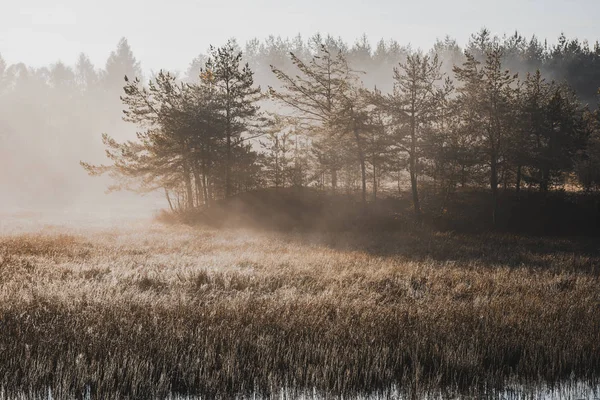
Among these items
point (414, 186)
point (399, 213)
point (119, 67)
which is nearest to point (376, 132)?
point (414, 186)

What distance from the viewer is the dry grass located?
4.63m

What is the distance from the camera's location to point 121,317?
21.0 feet

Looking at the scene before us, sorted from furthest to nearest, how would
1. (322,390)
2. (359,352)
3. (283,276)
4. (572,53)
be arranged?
(572,53) → (283,276) → (359,352) → (322,390)

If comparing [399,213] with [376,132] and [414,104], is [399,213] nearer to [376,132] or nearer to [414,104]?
[376,132]

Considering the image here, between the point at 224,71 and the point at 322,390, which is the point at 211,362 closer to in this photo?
the point at 322,390

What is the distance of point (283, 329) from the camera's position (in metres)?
6.29

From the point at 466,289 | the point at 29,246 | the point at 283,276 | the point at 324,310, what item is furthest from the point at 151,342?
the point at 29,246

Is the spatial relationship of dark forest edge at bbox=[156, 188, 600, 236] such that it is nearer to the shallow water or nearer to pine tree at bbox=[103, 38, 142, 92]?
the shallow water

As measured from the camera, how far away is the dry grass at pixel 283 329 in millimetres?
4633

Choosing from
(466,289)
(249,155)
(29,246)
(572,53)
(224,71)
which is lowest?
(466,289)

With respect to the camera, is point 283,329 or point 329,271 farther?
point 329,271

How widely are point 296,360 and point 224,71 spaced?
1234 inches

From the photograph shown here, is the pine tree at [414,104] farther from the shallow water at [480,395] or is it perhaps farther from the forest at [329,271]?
the shallow water at [480,395]

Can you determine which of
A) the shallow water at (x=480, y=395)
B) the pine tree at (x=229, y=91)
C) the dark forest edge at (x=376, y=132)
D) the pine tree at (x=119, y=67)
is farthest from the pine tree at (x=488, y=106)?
the pine tree at (x=119, y=67)
